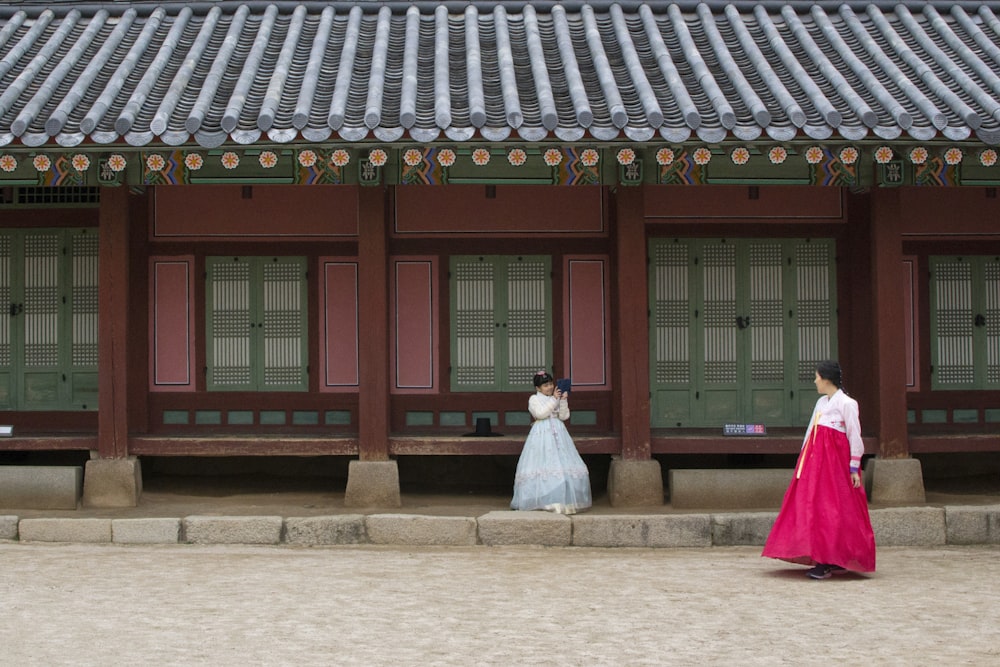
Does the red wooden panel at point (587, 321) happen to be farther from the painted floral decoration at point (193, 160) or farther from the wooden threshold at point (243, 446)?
the painted floral decoration at point (193, 160)

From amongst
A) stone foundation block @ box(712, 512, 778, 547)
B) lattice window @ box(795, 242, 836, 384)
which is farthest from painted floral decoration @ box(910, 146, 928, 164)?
stone foundation block @ box(712, 512, 778, 547)

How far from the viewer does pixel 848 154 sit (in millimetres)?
10570

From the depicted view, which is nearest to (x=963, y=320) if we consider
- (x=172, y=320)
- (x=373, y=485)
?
(x=373, y=485)

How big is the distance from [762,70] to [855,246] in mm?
2286

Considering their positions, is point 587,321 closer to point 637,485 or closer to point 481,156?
point 637,485

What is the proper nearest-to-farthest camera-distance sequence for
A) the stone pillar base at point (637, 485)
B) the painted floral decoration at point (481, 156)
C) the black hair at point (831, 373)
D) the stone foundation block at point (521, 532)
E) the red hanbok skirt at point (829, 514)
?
the red hanbok skirt at point (829, 514)
the black hair at point (831, 373)
the stone foundation block at point (521, 532)
the painted floral decoration at point (481, 156)
the stone pillar base at point (637, 485)

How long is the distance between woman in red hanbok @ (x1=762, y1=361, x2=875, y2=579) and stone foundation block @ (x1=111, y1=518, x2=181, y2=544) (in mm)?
5090

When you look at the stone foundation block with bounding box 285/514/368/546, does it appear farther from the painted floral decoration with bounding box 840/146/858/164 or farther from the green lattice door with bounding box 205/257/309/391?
the painted floral decoration with bounding box 840/146/858/164

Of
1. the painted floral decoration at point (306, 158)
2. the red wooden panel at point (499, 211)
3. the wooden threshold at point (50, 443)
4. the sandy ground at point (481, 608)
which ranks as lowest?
the sandy ground at point (481, 608)

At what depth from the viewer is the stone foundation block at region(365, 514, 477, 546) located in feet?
33.1

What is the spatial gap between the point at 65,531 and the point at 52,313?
9.78 ft

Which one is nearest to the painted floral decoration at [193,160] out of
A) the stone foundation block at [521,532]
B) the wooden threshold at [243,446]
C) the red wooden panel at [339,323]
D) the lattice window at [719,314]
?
the red wooden panel at [339,323]

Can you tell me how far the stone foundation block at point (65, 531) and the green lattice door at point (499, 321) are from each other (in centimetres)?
384

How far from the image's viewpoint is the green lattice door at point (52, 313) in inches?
484
